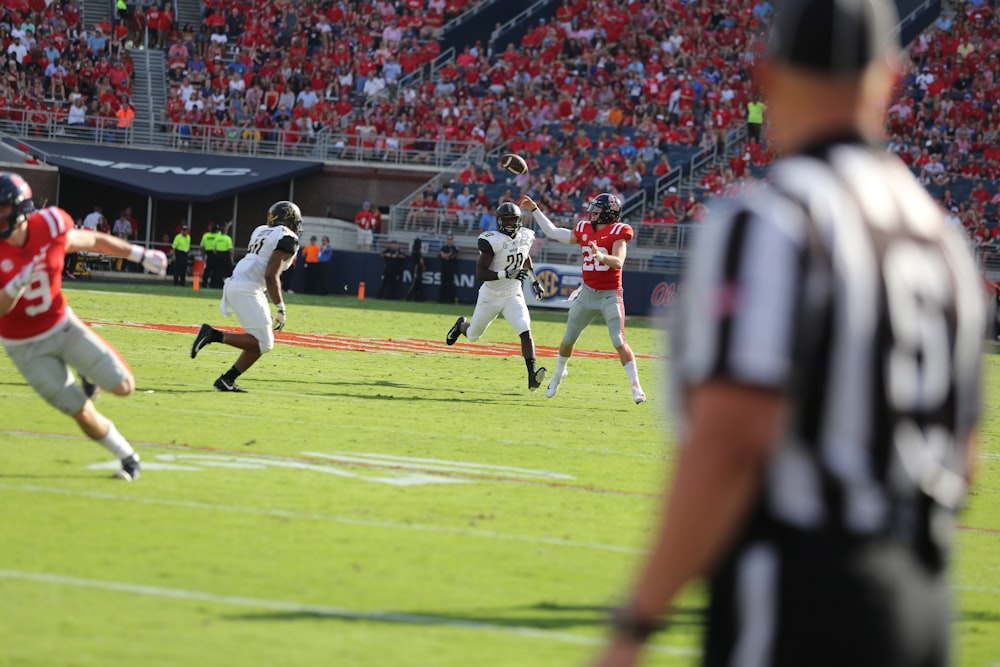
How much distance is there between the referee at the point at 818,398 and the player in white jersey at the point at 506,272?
13.4 meters

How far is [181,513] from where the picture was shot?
A: 25.7 ft

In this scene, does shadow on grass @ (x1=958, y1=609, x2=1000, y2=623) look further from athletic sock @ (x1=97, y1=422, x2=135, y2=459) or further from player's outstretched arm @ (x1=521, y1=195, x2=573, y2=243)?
player's outstretched arm @ (x1=521, y1=195, x2=573, y2=243)

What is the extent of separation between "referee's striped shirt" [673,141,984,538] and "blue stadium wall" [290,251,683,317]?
99.3 feet

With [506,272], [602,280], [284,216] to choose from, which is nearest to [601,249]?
[602,280]

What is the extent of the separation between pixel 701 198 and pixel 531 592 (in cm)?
3003

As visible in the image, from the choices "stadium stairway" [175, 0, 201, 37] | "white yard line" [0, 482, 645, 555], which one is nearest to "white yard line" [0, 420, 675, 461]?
"white yard line" [0, 482, 645, 555]

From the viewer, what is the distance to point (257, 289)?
14.1 metres

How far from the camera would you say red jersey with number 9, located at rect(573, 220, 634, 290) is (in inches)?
596

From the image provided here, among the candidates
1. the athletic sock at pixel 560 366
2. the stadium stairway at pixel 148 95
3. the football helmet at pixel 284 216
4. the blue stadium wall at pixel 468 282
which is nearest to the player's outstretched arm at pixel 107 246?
the football helmet at pixel 284 216

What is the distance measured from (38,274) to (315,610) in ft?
11.5

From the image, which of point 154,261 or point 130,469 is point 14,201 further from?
point 130,469

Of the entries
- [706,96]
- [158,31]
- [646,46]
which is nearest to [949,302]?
[706,96]

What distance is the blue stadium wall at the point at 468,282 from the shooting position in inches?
1347

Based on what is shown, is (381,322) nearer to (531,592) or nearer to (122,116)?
(122,116)
